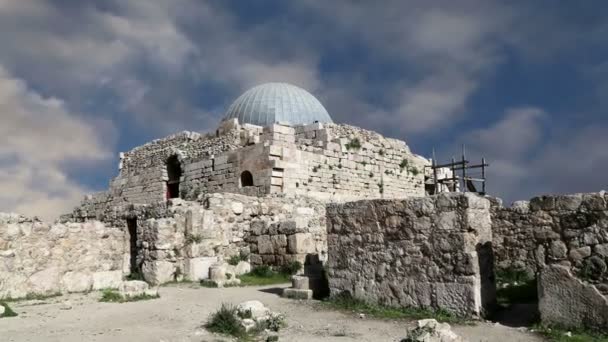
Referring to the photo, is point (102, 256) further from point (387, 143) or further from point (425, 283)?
point (387, 143)

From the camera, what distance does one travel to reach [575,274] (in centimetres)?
564

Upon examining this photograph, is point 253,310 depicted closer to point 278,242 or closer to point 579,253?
point 579,253

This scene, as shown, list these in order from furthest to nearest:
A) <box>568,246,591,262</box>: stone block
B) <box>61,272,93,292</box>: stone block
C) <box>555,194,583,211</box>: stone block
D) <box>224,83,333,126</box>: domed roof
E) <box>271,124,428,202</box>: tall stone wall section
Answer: <box>224,83,333,126</box>: domed roof → <box>271,124,428,202</box>: tall stone wall section → <box>61,272,93,292</box>: stone block → <box>555,194,583,211</box>: stone block → <box>568,246,591,262</box>: stone block

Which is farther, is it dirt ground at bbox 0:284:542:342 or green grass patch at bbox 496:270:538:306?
green grass patch at bbox 496:270:538:306

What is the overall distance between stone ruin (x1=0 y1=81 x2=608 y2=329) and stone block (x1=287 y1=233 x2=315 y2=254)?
1.3 inches

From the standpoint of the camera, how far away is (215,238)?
11656mm

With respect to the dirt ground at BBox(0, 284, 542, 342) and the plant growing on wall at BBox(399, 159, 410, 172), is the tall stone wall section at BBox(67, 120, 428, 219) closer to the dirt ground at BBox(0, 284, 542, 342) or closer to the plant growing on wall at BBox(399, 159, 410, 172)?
the plant growing on wall at BBox(399, 159, 410, 172)

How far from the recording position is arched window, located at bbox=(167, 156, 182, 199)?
2038cm

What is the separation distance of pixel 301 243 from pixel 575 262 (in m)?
6.22

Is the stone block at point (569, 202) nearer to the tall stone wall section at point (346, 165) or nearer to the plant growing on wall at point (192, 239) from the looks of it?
the plant growing on wall at point (192, 239)

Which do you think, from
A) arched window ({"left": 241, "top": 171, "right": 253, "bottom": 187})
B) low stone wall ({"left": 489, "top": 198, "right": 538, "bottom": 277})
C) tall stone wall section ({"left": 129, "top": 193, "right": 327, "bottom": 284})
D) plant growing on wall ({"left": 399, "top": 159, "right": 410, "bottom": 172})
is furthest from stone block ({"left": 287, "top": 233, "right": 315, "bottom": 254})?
plant growing on wall ({"left": 399, "top": 159, "right": 410, "bottom": 172})

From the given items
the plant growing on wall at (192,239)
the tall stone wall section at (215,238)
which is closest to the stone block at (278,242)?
the tall stone wall section at (215,238)

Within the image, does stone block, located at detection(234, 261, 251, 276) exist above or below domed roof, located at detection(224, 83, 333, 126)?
below

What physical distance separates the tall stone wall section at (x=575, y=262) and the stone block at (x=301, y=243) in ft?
18.6
